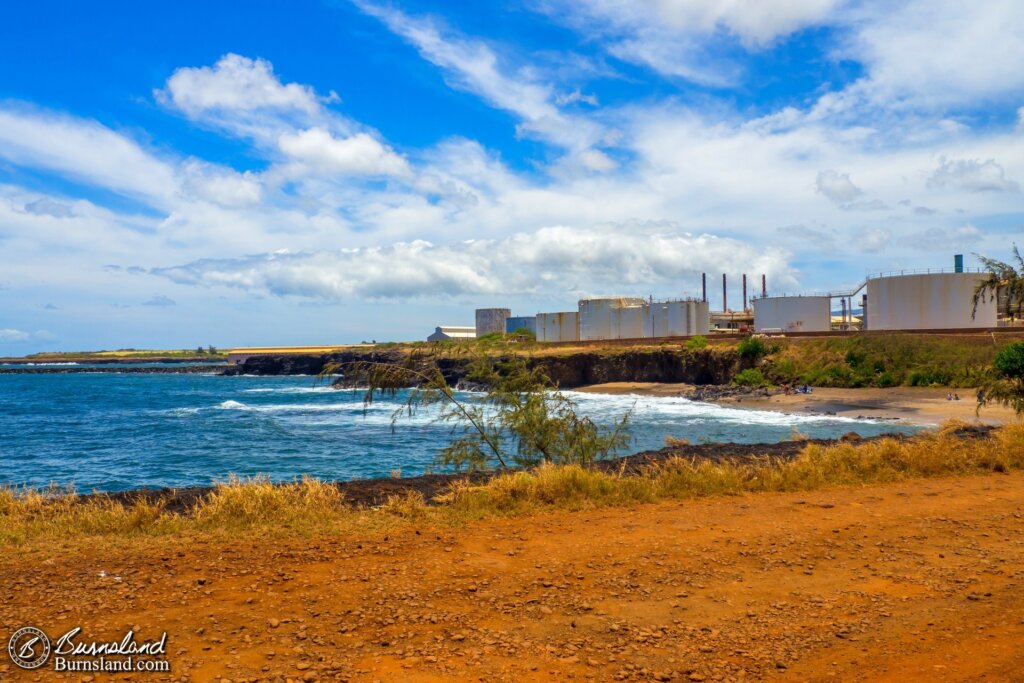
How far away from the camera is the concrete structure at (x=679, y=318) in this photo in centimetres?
7281

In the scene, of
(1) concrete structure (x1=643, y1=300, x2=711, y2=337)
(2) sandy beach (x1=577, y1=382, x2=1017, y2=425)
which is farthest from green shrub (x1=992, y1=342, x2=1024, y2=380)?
(1) concrete structure (x1=643, y1=300, x2=711, y2=337)

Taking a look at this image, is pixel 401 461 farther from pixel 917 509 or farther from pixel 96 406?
pixel 96 406

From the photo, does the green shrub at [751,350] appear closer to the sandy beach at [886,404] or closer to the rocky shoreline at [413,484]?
the sandy beach at [886,404]

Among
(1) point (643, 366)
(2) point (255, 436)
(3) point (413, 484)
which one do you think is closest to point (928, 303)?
(1) point (643, 366)

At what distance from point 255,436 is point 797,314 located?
167ft

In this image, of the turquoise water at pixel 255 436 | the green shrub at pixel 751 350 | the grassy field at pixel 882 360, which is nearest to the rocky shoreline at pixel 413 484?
the turquoise water at pixel 255 436

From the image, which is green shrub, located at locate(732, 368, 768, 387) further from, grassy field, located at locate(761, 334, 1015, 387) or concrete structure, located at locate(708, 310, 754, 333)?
concrete structure, located at locate(708, 310, 754, 333)

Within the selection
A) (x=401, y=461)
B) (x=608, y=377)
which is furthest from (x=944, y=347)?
(x=401, y=461)

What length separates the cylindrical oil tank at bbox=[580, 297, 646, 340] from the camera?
78.1m

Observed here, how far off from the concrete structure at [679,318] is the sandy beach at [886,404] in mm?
28274

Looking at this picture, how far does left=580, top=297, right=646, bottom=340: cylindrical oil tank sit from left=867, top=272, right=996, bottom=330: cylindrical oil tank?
25686mm

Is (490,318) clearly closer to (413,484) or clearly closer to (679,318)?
(679,318)

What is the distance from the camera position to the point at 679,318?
73.4m

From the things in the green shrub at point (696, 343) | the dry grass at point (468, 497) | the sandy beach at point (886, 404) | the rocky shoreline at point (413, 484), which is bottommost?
the sandy beach at point (886, 404)
